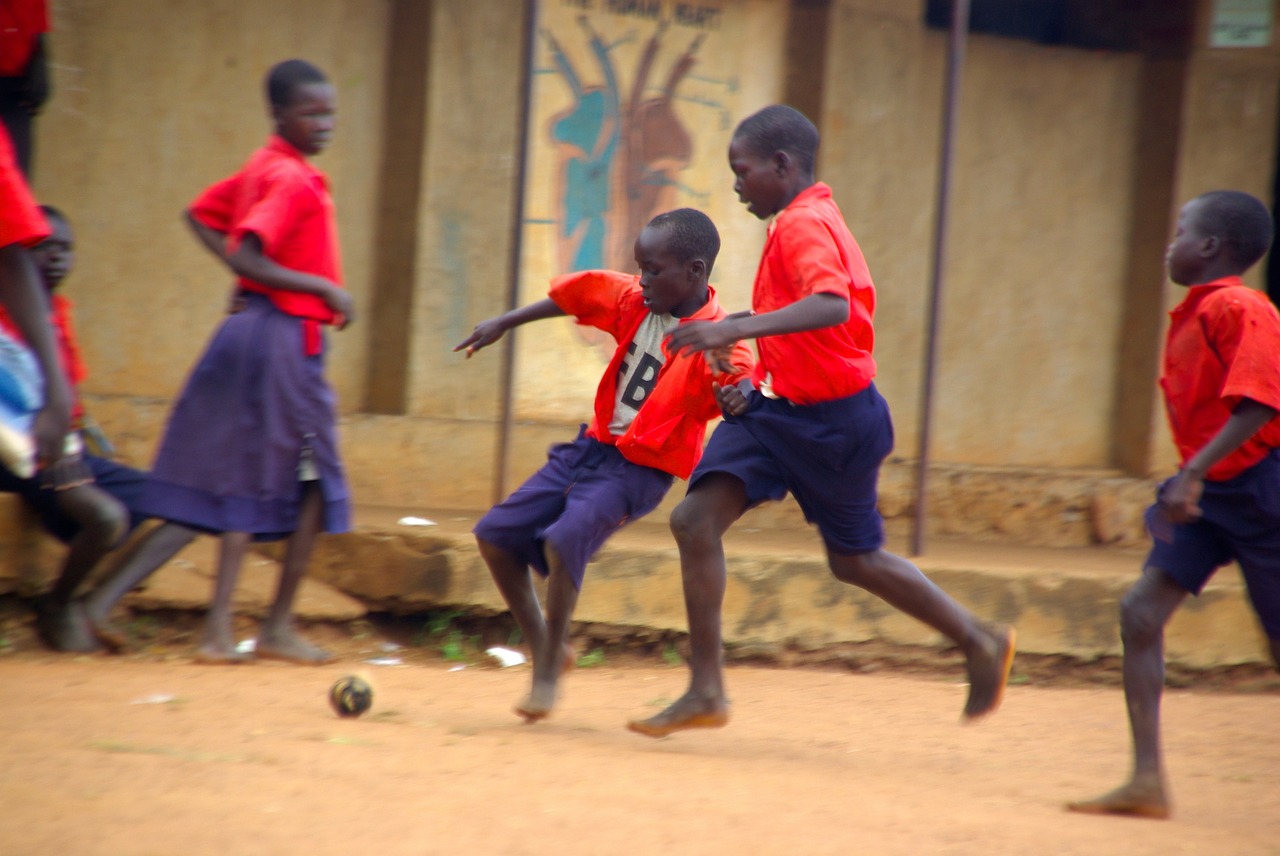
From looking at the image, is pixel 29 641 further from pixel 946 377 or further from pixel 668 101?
pixel 946 377

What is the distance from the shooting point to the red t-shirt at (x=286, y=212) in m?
4.37

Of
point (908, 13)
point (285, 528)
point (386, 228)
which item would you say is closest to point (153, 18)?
point (386, 228)

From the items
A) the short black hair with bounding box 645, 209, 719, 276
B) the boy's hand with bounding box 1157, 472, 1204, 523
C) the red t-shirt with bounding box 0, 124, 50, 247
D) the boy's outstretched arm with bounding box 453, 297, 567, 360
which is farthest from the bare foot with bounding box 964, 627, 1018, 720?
the red t-shirt with bounding box 0, 124, 50, 247

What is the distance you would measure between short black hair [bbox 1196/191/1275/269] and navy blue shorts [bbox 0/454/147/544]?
346cm

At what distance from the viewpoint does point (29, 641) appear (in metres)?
4.68

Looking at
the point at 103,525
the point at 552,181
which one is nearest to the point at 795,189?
the point at 103,525

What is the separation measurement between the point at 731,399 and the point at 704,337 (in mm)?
412

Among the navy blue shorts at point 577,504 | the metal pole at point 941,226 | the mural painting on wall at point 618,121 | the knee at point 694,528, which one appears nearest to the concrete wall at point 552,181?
the mural painting on wall at point 618,121

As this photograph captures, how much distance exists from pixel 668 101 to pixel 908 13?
141 cm

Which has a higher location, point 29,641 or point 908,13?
point 908,13

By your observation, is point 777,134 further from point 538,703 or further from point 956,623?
point 538,703

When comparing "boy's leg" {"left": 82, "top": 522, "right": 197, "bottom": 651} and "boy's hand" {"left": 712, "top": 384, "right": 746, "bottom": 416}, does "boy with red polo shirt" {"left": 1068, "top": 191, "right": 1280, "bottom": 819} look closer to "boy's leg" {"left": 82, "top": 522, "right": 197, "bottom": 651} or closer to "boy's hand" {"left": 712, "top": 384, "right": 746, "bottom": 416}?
"boy's hand" {"left": 712, "top": 384, "right": 746, "bottom": 416}

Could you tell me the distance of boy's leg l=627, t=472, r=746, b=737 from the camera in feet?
11.7

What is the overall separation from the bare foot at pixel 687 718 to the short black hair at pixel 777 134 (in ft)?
4.84
